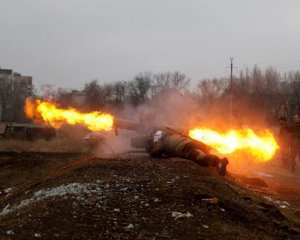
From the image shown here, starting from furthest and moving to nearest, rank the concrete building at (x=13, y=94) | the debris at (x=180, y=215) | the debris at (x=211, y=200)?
the concrete building at (x=13, y=94) → the debris at (x=211, y=200) → the debris at (x=180, y=215)

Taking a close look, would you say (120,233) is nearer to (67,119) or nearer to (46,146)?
(67,119)

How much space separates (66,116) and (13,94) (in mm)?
97467

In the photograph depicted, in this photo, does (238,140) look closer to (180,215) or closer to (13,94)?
(180,215)

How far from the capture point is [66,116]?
21391 mm

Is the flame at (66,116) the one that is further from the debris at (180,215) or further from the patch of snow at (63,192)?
the debris at (180,215)

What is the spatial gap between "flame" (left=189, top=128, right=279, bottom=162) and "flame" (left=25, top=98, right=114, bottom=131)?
12.6ft

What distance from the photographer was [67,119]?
2130cm

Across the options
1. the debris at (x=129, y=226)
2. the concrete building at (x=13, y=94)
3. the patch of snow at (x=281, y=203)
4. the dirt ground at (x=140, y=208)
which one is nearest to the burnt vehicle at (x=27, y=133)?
the dirt ground at (x=140, y=208)

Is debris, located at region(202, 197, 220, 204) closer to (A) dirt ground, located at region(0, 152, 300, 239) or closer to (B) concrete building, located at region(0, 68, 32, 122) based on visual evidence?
(A) dirt ground, located at region(0, 152, 300, 239)

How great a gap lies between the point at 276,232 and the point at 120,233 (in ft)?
10.5

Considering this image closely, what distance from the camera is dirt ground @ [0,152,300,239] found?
8.37m

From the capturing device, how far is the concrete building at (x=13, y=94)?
98.0 meters

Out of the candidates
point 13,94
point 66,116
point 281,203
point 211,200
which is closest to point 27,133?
point 66,116

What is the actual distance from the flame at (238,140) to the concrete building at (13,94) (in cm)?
7196
